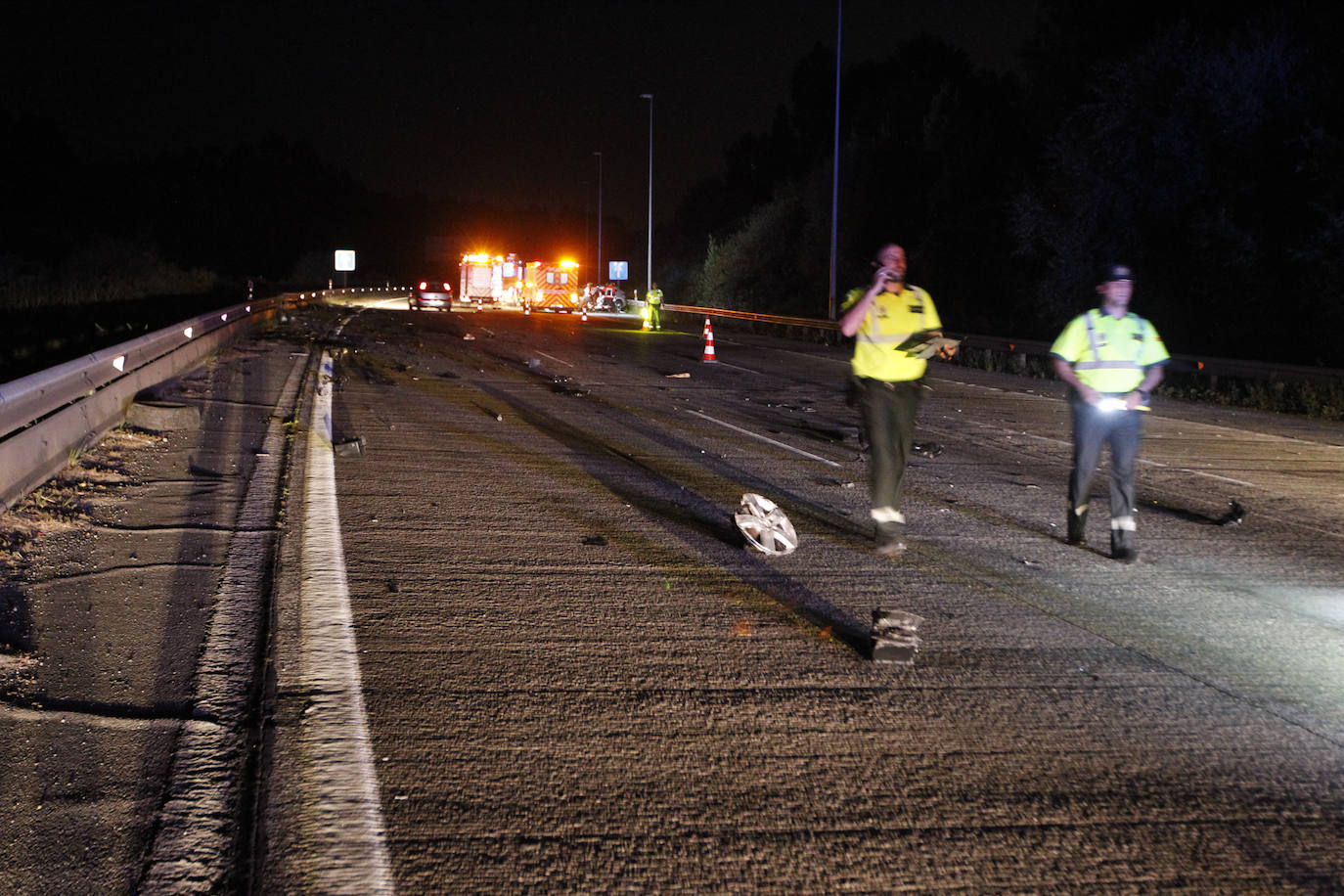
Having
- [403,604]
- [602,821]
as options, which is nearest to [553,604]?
[403,604]

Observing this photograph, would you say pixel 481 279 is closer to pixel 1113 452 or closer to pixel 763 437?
pixel 763 437

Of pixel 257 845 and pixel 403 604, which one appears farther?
pixel 403 604

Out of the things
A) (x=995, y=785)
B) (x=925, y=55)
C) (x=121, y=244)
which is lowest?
(x=995, y=785)

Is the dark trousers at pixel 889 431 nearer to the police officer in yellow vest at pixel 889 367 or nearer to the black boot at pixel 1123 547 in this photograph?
the police officer in yellow vest at pixel 889 367

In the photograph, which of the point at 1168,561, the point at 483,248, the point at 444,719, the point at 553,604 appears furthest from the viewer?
the point at 483,248

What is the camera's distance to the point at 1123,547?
27.1 ft

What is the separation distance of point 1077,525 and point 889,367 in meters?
1.85

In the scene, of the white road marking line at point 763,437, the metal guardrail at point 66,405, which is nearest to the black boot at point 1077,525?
the white road marking line at point 763,437

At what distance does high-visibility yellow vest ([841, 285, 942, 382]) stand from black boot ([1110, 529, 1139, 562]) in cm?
173

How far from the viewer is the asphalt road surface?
12.8 feet

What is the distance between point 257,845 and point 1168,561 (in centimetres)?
648

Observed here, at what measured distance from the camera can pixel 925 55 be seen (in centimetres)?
Answer: 7250

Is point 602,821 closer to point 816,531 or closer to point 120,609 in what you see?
point 120,609

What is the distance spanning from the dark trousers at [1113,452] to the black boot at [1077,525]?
6 cm
